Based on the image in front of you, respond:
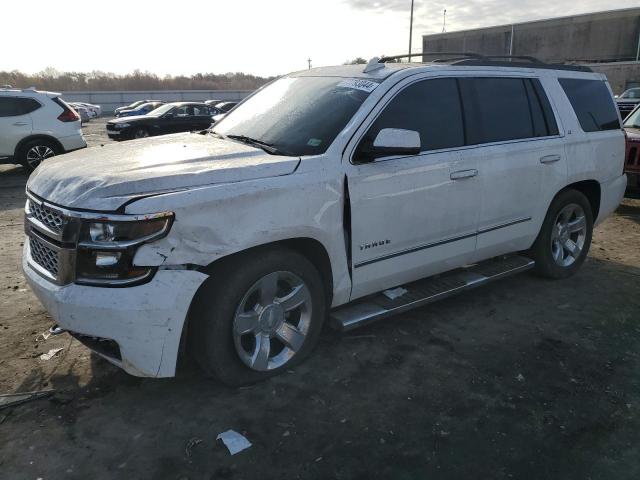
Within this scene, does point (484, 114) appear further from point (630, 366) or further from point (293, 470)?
point (293, 470)

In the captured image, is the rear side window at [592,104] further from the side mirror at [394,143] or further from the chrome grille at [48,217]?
the chrome grille at [48,217]

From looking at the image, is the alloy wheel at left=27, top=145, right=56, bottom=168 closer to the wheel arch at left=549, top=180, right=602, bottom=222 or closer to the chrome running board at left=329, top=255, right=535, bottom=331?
the chrome running board at left=329, top=255, right=535, bottom=331

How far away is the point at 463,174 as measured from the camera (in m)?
3.89

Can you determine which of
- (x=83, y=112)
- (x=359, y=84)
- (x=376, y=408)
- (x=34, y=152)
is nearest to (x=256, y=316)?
(x=376, y=408)

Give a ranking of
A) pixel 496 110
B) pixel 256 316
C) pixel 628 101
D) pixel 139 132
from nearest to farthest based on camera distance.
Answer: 1. pixel 256 316
2. pixel 496 110
3. pixel 139 132
4. pixel 628 101

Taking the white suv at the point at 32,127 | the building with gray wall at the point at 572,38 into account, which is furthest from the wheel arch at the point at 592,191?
the building with gray wall at the point at 572,38

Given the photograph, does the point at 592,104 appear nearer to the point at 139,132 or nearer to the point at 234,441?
the point at 234,441

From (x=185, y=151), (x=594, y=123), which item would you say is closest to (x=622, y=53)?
(x=594, y=123)

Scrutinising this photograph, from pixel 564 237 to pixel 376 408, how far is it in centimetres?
308

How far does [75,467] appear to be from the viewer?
2588mm

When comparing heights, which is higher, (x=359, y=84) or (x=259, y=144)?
(x=359, y=84)

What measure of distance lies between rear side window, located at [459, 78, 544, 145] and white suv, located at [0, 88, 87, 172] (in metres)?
10.3

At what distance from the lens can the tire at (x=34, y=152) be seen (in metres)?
11.4

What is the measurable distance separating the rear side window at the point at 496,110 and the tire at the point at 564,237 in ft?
2.68
